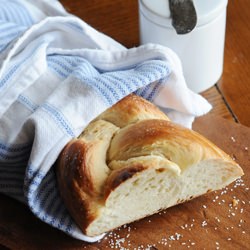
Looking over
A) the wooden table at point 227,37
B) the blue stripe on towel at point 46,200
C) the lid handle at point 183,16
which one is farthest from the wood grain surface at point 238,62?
the blue stripe on towel at point 46,200

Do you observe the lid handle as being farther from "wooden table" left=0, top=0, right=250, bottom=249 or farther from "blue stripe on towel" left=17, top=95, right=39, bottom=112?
"blue stripe on towel" left=17, top=95, right=39, bottom=112

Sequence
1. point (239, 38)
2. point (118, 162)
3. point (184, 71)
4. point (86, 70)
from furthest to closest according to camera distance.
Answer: point (239, 38)
point (184, 71)
point (86, 70)
point (118, 162)

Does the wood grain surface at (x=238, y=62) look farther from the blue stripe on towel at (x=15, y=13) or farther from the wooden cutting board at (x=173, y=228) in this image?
the blue stripe on towel at (x=15, y=13)

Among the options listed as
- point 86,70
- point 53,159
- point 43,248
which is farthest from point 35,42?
point 43,248

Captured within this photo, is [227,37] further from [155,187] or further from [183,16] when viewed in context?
[155,187]

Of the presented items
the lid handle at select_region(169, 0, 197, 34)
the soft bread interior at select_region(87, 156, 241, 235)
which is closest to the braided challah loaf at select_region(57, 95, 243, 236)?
the soft bread interior at select_region(87, 156, 241, 235)

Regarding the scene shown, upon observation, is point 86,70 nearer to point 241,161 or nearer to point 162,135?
point 162,135

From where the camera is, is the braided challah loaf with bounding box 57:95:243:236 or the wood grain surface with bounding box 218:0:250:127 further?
the wood grain surface with bounding box 218:0:250:127
